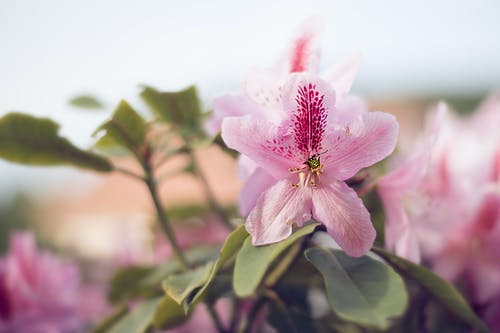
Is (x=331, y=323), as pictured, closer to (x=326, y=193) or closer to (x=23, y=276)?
(x=326, y=193)

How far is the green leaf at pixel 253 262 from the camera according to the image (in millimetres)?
462

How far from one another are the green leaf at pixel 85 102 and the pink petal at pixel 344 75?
0.37 meters

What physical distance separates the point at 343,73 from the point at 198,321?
0.54 metres

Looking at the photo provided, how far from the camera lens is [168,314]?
586 mm

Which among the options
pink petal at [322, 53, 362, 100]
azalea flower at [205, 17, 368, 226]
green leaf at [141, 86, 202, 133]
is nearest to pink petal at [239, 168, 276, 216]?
azalea flower at [205, 17, 368, 226]

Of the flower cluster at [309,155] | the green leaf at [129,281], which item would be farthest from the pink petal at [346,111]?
the green leaf at [129,281]

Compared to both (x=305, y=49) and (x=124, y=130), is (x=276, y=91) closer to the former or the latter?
(x=305, y=49)

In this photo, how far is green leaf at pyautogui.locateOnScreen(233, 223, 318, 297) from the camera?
1.52 ft

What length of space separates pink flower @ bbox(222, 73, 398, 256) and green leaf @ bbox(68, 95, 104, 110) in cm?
36

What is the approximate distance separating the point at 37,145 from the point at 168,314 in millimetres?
251

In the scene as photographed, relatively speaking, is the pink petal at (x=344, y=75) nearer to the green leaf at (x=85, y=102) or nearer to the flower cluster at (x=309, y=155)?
the flower cluster at (x=309, y=155)

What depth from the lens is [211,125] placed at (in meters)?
0.63

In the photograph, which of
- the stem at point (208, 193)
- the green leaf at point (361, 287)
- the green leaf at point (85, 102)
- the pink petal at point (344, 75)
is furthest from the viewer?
the stem at point (208, 193)

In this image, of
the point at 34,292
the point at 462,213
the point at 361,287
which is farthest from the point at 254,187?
the point at 34,292
